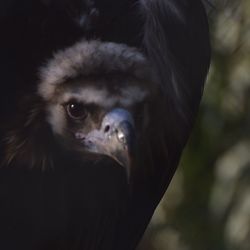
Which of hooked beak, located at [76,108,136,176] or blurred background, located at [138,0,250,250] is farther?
blurred background, located at [138,0,250,250]

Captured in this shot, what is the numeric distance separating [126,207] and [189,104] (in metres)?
0.21

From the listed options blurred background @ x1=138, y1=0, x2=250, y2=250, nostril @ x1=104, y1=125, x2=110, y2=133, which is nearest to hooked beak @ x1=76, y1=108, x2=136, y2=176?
nostril @ x1=104, y1=125, x2=110, y2=133

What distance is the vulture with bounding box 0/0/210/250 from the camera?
3.98 feet

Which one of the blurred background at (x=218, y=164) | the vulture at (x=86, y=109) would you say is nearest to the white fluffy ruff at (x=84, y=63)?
the vulture at (x=86, y=109)

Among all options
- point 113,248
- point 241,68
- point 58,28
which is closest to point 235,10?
point 241,68

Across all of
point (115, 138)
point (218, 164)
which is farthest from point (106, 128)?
point (218, 164)

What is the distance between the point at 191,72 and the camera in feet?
A: 4.36

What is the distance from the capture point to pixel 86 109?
4.09ft

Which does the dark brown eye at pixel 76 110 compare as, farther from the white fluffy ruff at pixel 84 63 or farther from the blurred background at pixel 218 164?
the blurred background at pixel 218 164

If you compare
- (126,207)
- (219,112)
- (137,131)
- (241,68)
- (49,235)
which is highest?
(241,68)

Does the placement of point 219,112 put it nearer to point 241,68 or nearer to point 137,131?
point 241,68

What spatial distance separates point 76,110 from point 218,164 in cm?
A: 34

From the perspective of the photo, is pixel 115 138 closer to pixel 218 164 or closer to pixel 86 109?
pixel 86 109

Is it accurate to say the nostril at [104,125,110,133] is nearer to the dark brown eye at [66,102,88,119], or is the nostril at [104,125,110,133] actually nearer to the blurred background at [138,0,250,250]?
the dark brown eye at [66,102,88,119]
